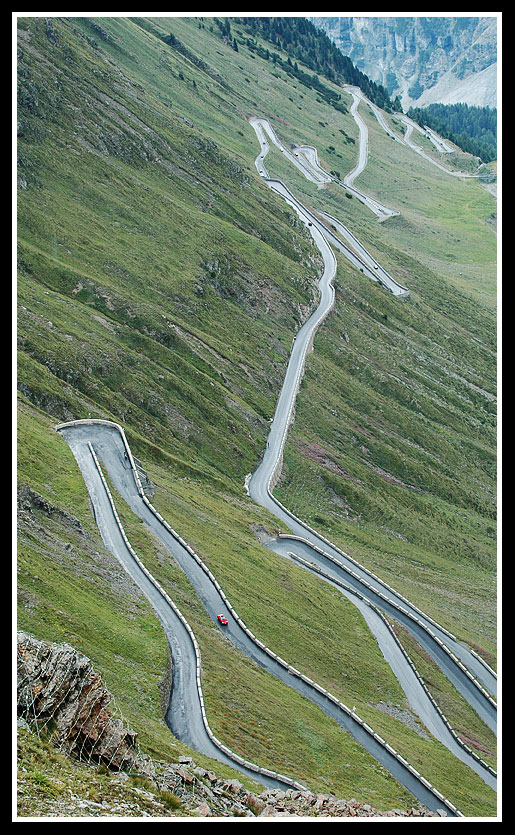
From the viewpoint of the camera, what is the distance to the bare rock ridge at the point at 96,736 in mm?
25203

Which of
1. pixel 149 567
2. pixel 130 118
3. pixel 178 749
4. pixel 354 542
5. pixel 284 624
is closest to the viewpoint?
pixel 178 749

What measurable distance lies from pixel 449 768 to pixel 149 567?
2954cm

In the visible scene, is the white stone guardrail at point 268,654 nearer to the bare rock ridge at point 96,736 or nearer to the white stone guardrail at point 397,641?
the bare rock ridge at point 96,736

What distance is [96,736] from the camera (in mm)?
26156

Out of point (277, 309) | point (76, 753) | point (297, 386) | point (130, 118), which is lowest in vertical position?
point (76, 753)

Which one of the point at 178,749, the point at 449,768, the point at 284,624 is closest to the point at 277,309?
the point at 284,624

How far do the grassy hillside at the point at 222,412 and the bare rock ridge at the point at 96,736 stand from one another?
328cm

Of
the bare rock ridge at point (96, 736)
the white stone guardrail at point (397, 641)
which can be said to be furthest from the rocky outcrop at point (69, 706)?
the white stone guardrail at point (397, 641)

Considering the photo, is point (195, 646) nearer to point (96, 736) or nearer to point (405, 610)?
point (96, 736)

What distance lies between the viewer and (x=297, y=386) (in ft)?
355

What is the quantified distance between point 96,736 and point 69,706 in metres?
1.67

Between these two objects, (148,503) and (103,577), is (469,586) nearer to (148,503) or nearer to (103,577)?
(148,503)

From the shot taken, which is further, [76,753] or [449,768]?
[449,768]

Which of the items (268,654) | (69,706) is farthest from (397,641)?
(69,706)
